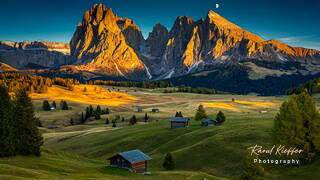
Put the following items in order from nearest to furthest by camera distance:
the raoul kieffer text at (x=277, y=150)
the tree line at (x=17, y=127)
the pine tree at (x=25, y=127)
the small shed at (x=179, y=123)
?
the tree line at (x=17, y=127)
the raoul kieffer text at (x=277, y=150)
the pine tree at (x=25, y=127)
the small shed at (x=179, y=123)

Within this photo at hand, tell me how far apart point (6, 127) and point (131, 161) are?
22.6 meters

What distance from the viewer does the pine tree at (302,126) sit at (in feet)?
159

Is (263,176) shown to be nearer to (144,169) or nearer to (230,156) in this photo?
(230,156)

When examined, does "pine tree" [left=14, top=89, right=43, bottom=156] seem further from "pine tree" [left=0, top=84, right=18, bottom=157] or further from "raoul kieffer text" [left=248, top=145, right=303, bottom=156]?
"raoul kieffer text" [left=248, top=145, right=303, bottom=156]

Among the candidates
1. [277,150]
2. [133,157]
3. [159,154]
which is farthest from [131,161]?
[277,150]

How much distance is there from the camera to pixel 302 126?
160 feet

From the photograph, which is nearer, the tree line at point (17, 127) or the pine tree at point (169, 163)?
the tree line at point (17, 127)

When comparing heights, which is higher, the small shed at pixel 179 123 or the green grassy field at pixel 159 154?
the small shed at pixel 179 123

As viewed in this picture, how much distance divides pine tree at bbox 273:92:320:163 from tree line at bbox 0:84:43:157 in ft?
149

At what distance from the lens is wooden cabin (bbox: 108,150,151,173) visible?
55156mm

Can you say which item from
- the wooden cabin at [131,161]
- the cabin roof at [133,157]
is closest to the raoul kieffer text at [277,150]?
the wooden cabin at [131,161]

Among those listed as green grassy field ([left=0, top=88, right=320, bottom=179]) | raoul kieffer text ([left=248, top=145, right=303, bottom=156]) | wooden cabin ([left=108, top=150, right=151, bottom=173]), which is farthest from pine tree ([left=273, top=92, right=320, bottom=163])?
wooden cabin ([left=108, top=150, right=151, bottom=173])

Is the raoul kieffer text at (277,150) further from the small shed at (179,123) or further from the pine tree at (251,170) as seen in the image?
the small shed at (179,123)

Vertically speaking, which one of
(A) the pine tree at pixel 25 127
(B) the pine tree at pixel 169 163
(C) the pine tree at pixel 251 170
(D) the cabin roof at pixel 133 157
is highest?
(A) the pine tree at pixel 25 127
